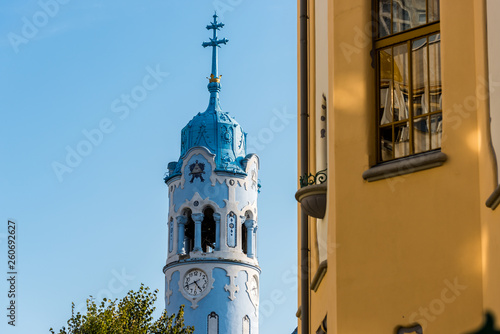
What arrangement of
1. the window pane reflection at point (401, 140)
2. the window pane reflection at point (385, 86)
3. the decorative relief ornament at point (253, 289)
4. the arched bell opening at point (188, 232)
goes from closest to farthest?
the window pane reflection at point (401, 140) → the window pane reflection at point (385, 86) → the decorative relief ornament at point (253, 289) → the arched bell opening at point (188, 232)

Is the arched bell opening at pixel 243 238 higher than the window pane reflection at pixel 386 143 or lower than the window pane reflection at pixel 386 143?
higher

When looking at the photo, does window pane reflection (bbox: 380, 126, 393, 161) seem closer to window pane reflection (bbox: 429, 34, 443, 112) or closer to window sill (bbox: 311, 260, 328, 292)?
window pane reflection (bbox: 429, 34, 443, 112)

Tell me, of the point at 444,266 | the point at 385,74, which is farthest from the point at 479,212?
the point at 385,74

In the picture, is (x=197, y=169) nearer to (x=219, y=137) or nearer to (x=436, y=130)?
(x=219, y=137)

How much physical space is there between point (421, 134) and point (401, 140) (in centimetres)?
27

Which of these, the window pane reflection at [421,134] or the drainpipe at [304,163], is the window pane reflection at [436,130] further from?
the drainpipe at [304,163]

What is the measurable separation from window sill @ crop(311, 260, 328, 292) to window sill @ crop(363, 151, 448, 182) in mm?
2554

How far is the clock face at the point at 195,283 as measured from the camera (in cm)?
6525

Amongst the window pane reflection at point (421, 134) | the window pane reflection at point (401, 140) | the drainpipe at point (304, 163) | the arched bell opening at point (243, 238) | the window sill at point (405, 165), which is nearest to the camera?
the window sill at point (405, 165)

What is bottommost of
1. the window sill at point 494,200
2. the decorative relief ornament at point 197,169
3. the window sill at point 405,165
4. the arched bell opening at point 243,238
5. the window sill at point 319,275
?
the window sill at point 494,200

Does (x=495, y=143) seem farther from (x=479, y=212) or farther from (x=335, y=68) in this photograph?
(x=335, y=68)

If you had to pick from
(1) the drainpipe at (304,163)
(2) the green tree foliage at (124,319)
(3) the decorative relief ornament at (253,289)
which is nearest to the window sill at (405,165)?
(1) the drainpipe at (304,163)

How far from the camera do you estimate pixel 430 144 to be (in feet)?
43.5

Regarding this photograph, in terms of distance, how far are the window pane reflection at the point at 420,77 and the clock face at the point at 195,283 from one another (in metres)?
52.3
